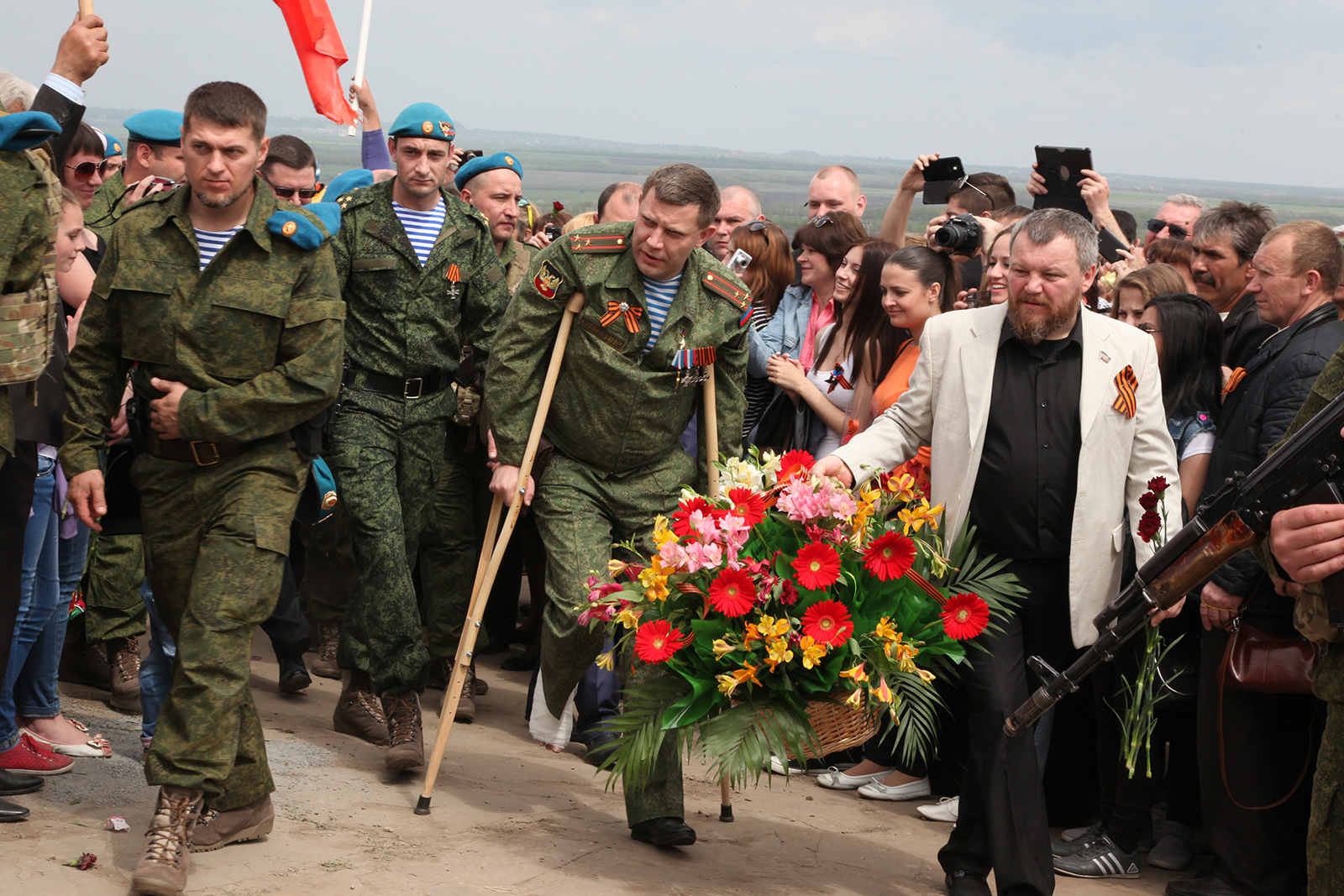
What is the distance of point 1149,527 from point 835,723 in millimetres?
1253

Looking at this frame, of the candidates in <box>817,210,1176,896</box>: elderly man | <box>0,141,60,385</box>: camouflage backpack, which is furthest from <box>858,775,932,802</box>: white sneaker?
<box>0,141,60,385</box>: camouflage backpack

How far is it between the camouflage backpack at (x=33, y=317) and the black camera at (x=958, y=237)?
4146 mm

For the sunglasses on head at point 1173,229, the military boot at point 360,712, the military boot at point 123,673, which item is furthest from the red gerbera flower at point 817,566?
the sunglasses on head at point 1173,229

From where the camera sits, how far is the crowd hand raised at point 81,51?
4.65 metres

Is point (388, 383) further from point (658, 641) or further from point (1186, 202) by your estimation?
point (1186, 202)

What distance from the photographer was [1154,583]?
13.2ft

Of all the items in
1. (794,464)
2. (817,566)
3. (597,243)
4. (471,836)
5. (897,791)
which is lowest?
(897,791)

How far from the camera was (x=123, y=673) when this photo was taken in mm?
6434

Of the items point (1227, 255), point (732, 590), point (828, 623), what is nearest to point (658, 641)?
point (732, 590)

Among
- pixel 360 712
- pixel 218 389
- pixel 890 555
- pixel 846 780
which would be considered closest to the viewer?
pixel 890 555

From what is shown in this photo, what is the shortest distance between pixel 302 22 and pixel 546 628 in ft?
20.0

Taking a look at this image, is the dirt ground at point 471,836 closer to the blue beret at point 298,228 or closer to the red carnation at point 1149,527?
the red carnation at point 1149,527

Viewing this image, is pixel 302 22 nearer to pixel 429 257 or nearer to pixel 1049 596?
pixel 429 257

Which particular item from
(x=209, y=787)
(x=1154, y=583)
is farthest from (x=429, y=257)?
(x=1154, y=583)
